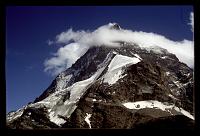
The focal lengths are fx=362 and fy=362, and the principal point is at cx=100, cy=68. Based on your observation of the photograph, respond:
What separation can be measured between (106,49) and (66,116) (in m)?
24.2

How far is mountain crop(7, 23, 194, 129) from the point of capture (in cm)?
5881

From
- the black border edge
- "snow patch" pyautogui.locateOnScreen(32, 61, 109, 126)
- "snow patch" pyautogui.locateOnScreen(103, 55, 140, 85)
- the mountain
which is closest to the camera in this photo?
the black border edge

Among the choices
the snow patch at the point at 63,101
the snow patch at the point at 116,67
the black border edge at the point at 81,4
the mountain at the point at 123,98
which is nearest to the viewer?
the black border edge at the point at 81,4

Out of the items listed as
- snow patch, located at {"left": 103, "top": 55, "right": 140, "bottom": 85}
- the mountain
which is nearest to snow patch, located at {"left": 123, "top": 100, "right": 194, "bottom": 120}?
the mountain

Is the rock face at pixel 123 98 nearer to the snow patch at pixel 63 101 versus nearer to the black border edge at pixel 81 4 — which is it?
the snow patch at pixel 63 101

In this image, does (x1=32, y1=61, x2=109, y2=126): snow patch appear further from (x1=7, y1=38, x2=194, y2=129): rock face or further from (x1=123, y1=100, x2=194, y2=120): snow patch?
(x1=123, y1=100, x2=194, y2=120): snow patch

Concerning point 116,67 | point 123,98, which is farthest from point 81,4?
point 116,67

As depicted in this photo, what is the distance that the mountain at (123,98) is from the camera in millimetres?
58812

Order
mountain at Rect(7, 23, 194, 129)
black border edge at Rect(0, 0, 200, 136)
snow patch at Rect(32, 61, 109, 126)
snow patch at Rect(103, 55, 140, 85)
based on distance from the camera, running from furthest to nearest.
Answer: snow patch at Rect(103, 55, 140, 85) → snow patch at Rect(32, 61, 109, 126) → mountain at Rect(7, 23, 194, 129) → black border edge at Rect(0, 0, 200, 136)

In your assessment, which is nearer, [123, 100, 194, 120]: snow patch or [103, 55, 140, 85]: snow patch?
[123, 100, 194, 120]: snow patch

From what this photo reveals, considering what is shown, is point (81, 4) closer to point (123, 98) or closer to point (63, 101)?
point (123, 98)

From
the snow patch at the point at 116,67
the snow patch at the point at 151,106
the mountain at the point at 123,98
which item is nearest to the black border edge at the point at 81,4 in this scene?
the mountain at the point at 123,98

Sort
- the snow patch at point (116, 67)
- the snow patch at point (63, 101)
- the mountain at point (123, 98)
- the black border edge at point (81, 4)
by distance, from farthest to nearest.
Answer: the snow patch at point (116, 67) → the snow patch at point (63, 101) → the mountain at point (123, 98) → the black border edge at point (81, 4)
